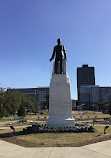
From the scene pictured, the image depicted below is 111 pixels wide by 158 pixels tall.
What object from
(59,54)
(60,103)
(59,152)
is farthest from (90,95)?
(59,152)

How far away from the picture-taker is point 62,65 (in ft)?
76.7

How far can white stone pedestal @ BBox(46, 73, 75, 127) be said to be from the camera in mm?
20703

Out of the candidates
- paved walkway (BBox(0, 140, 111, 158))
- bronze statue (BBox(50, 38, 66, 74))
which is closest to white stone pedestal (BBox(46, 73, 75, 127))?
bronze statue (BBox(50, 38, 66, 74))

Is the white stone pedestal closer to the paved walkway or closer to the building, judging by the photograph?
the paved walkway

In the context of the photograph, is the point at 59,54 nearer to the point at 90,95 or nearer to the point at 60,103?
the point at 60,103

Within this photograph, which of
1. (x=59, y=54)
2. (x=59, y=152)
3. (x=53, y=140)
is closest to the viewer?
(x=59, y=152)

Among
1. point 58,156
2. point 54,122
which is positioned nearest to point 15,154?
point 58,156

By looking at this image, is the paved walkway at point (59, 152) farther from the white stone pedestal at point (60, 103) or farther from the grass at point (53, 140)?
the white stone pedestal at point (60, 103)

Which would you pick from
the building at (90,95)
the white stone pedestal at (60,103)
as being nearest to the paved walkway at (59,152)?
the white stone pedestal at (60,103)

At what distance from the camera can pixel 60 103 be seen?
2162cm

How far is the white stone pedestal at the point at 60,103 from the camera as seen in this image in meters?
20.7

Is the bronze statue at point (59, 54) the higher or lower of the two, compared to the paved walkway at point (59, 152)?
higher

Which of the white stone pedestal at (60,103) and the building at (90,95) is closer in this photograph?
the white stone pedestal at (60,103)

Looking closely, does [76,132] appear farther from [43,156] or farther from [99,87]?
[99,87]
